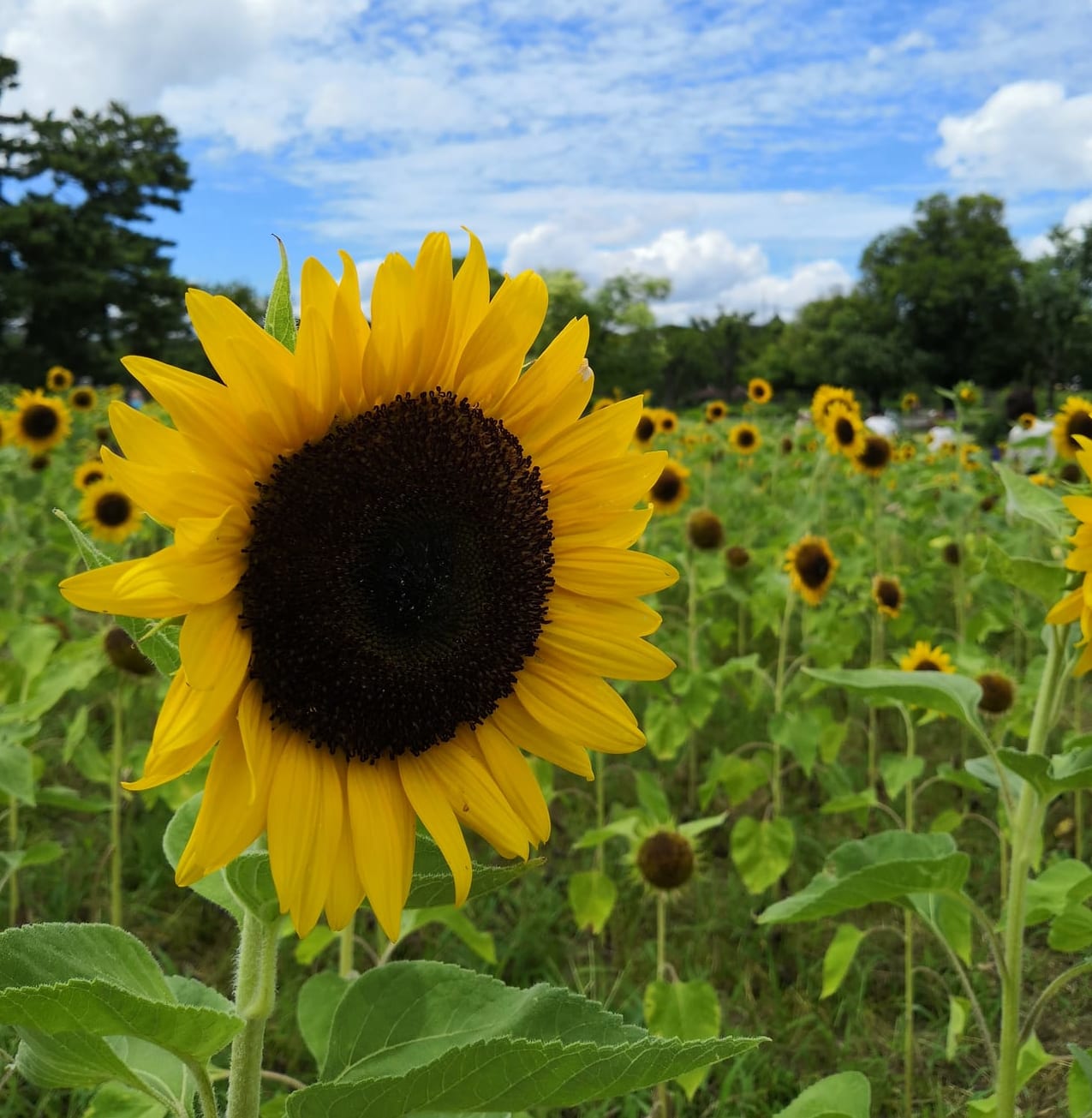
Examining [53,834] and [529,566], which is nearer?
[529,566]

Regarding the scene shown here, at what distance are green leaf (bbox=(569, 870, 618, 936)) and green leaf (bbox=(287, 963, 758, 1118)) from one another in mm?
1650

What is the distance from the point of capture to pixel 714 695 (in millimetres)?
3229

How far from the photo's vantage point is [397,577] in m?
0.98

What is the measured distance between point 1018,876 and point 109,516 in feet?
14.1

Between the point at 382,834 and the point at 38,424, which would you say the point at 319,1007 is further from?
the point at 38,424

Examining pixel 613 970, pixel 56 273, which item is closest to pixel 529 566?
pixel 613 970

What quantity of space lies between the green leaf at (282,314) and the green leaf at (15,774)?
1179mm

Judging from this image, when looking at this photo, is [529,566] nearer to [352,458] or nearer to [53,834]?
[352,458]

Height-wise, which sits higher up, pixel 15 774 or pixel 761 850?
pixel 15 774

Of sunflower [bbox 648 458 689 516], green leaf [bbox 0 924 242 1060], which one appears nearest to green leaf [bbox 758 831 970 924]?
green leaf [bbox 0 924 242 1060]

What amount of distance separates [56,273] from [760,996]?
2967 centimetres

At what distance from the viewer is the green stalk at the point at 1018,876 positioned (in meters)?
1.62

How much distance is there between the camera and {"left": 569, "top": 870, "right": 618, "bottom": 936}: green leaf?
2.58 metres

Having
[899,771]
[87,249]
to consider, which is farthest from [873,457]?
[87,249]
